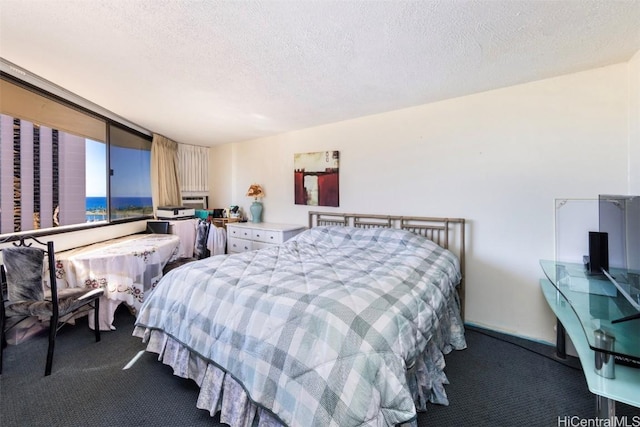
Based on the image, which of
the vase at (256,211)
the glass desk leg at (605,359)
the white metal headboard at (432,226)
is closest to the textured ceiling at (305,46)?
the white metal headboard at (432,226)

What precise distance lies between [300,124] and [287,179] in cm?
84

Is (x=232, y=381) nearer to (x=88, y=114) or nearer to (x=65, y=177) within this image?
(x=65, y=177)

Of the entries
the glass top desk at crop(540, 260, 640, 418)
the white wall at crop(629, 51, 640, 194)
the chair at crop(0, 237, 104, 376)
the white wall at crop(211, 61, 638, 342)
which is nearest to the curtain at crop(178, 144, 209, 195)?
the chair at crop(0, 237, 104, 376)

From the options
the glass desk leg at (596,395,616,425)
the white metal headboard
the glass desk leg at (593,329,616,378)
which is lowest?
the glass desk leg at (596,395,616,425)

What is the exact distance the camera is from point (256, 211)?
165 inches

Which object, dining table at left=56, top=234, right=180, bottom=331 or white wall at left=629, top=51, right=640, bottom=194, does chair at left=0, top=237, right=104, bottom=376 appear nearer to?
dining table at left=56, top=234, right=180, bottom=331

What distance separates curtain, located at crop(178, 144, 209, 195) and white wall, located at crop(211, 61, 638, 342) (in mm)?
3099

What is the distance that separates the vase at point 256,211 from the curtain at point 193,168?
1.43 meters

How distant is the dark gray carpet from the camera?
59.6 inches

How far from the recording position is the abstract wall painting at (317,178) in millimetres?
3459

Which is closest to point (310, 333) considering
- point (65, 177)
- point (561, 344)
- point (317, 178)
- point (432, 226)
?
point (432, 226)

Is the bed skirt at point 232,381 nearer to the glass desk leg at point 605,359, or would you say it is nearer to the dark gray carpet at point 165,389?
the dark gray carpet at point 165,389

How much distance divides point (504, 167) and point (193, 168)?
4685mm

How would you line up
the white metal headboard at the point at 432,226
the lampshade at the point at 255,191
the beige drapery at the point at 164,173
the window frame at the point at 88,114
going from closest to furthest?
the window frame at the point at 88,114 < the white metal headboard at the point at 432,226 < the beige drapery at the point at 164,173 < the lampshade at the point at 255,191
